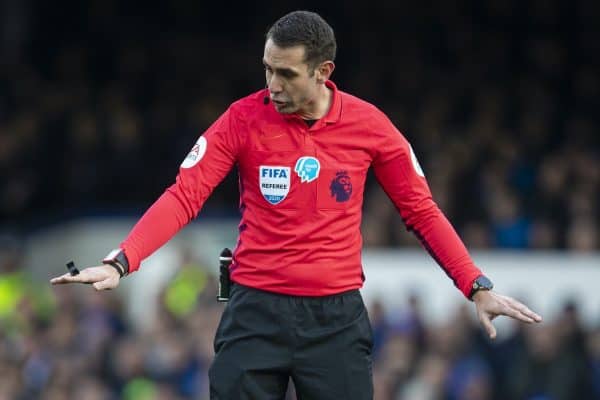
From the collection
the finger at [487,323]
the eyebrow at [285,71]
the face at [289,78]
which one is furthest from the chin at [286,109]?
the finger at [487,323]

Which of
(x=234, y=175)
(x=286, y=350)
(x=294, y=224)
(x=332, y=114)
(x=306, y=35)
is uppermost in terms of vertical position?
(x=306, y=35)

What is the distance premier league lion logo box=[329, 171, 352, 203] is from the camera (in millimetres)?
5305

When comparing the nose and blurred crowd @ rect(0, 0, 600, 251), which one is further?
blurred crowd @ rect(0, 0, 600, 251)

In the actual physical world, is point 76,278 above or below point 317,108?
below

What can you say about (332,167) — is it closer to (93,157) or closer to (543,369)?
(543,369)

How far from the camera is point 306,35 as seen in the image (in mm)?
5195

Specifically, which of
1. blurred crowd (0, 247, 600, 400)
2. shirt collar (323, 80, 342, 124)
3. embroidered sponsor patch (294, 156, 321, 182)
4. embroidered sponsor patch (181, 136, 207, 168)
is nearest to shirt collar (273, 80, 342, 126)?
shirt collar (323, 80, 342, 124)

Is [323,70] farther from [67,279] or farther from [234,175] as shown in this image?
[234,175]

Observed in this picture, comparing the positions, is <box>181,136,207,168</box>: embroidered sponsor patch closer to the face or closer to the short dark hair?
the face

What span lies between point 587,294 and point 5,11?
9.49 meters

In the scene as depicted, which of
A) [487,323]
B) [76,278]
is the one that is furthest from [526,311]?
[76,278]

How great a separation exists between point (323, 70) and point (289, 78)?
5.7 inches

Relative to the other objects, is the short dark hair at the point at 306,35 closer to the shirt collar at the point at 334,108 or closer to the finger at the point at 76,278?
the shirt collar at the point at 334,108

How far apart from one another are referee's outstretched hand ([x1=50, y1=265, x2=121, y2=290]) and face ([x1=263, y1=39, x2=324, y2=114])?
83cm
